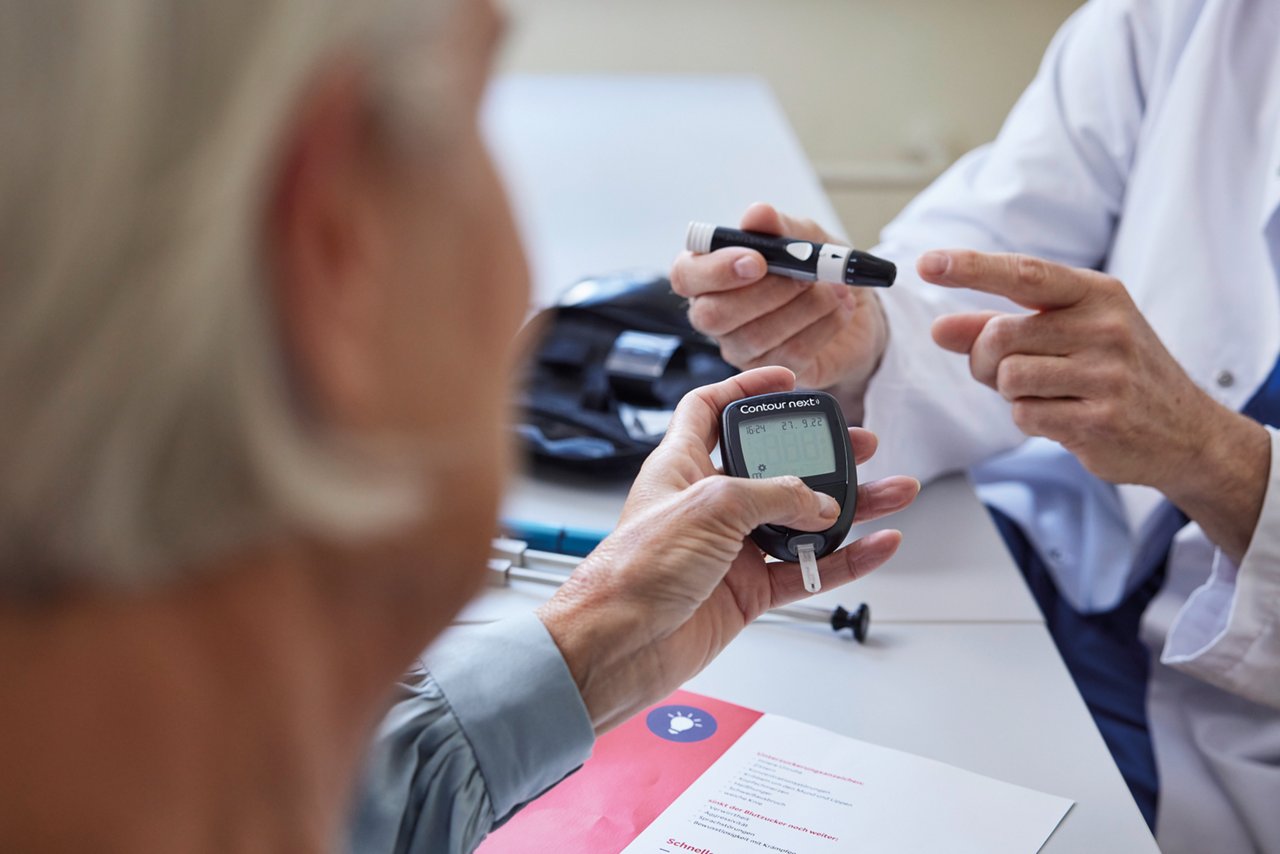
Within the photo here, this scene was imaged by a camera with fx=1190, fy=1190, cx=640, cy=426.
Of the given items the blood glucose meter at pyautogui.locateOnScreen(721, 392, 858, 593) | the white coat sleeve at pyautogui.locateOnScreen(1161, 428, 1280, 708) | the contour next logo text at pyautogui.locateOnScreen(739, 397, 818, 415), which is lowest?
the white coat sleeve at pyautogui.locateOnScreen(1161, 428, 1280, 708)

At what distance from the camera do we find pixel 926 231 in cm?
156

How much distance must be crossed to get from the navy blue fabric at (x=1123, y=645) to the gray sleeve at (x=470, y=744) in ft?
2.22

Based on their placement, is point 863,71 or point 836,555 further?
point 863,71

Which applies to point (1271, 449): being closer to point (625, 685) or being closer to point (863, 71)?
point (625, 685)

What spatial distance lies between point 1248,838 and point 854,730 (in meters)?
0.45

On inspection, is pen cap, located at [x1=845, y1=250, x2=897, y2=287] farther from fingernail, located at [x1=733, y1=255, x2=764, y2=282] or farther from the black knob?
the black knob

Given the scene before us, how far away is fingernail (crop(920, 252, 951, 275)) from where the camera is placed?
1.05 metres

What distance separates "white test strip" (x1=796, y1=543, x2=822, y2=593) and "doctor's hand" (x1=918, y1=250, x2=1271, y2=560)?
30 cm

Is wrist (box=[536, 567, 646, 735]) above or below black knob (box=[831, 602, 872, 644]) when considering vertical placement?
above

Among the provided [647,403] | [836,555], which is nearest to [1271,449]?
[836,555]

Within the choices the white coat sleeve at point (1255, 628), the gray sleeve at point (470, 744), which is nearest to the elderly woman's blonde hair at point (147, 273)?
the gray sleeve at point (470, 744)

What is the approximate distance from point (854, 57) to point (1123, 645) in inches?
91.9

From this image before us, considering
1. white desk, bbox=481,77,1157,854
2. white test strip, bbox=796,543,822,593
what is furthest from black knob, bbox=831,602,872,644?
white test strip, bbox=796,543,822,593

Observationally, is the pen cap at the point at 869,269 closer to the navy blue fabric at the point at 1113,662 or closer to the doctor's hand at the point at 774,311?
the doctor's hand at the point at 774,311
